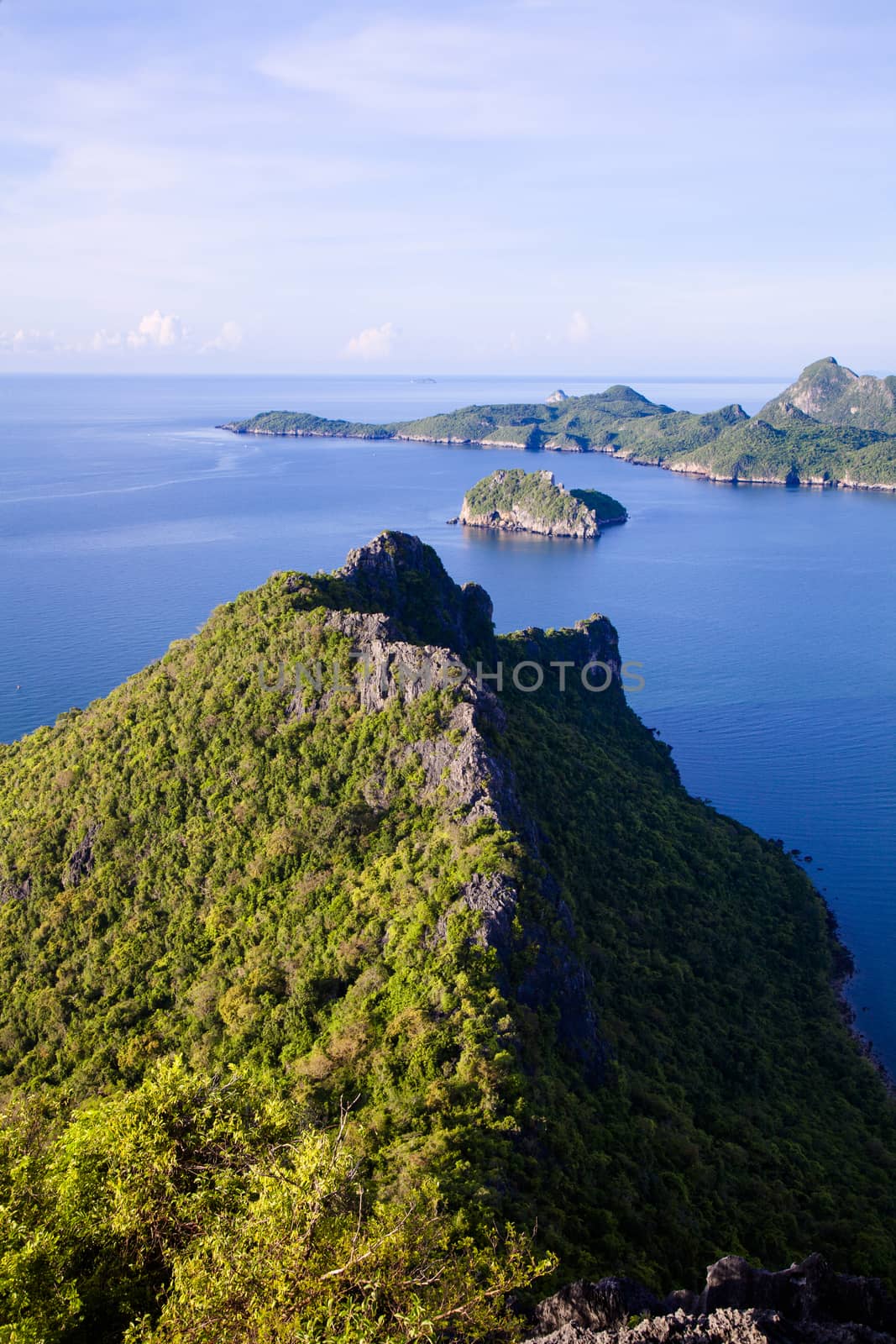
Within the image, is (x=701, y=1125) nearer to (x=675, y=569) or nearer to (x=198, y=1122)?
(x=198, y=1122)

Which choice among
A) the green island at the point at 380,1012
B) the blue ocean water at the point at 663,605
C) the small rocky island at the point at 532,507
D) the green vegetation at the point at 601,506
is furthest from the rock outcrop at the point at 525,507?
the green island at the point at 380,1012

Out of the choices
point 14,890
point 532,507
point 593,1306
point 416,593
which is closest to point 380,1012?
point 593,1306

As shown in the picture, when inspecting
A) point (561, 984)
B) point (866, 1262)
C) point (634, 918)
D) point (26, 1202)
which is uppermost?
point (26, 1202)

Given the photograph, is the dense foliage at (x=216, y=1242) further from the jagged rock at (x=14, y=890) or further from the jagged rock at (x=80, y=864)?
the jagged rock at (x=14, y=890)

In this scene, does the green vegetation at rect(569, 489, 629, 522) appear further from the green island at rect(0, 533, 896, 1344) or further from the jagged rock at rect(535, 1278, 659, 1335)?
the jagged rock at rect(535, 1278, 659, 1335)

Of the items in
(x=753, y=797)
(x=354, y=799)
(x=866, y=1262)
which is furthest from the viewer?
(x=753, y=797)

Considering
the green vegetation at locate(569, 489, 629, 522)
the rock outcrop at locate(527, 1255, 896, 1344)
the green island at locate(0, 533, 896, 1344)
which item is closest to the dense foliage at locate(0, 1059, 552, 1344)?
the green island at locate(0, 533, 896, 1344)

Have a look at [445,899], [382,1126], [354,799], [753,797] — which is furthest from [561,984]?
[753,797]
